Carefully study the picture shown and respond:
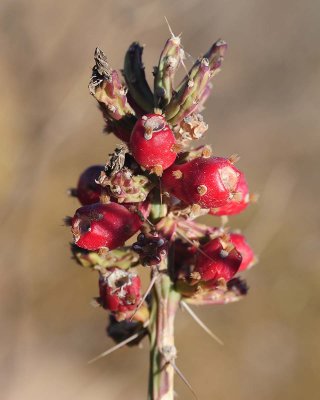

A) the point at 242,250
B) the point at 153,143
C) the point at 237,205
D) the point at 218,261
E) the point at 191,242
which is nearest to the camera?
the point at 153,143

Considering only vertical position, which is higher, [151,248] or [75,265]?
[151,248]

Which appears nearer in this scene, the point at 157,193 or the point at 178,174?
the point at 178,174

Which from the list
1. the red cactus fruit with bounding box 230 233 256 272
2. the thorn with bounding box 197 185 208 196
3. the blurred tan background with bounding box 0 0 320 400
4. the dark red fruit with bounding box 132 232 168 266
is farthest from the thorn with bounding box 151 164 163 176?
the blurred tan background with bounding box 0 0 320 400

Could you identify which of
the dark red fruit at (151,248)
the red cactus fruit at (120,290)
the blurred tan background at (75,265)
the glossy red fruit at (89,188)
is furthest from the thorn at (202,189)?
the blurred tan background at (75,265)

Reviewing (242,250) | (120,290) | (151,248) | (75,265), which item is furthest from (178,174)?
(75,265)

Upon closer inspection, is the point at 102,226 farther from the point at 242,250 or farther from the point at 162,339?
the point at 242,250

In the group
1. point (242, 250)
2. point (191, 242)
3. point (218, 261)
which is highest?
point (191, 242)

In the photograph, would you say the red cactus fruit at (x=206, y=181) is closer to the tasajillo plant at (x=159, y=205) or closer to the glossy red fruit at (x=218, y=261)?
the tasajillo plant at (x=159, y=205)
